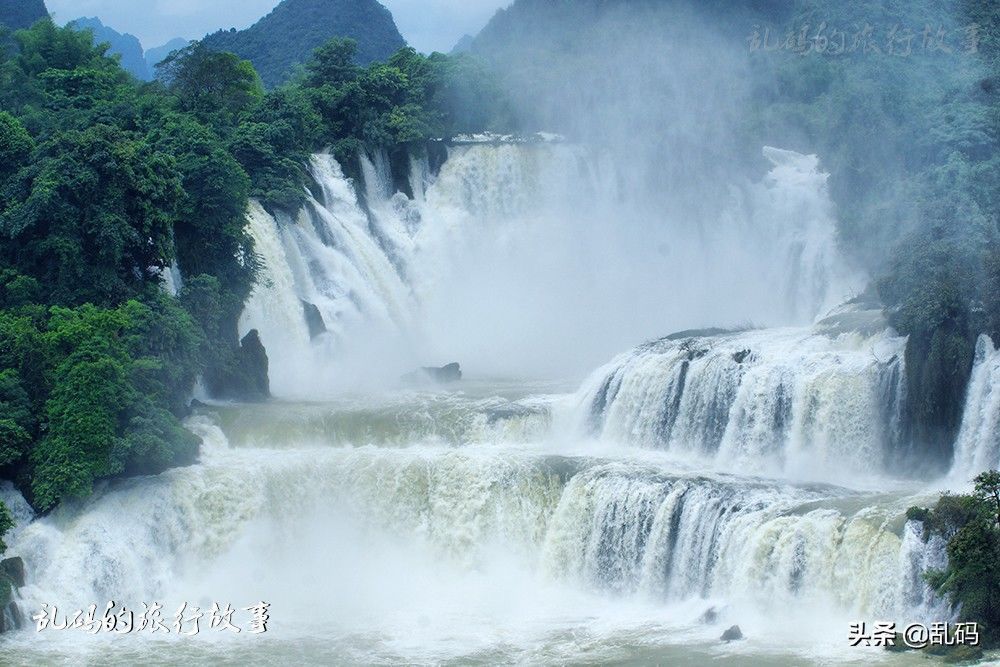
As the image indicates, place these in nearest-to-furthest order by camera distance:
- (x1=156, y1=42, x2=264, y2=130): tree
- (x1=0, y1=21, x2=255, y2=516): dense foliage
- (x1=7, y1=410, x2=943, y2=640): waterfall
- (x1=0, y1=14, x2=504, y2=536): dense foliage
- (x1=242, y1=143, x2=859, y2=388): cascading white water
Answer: (x1=7, y1=410, x2=943, y2=640): waterfall < (x1=0, y1=21, x2=255, y2=516): dense foliage < (x1=0, y1=14, x2=504, y2=536): dense foliage < (x1=242, y1=143, x2=859, y2=388): cascading white water < (x1=156, y1=42, x2=264, y2=130): tree

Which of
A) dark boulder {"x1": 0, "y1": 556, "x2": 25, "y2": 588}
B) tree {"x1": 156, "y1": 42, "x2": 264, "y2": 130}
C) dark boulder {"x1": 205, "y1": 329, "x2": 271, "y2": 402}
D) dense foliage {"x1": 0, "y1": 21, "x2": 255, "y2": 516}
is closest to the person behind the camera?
dark boulder {"x1": 0, "y1": 556, "x2": 25, "y2": 588}

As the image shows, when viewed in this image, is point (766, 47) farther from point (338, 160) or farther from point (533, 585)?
point (533, 585)

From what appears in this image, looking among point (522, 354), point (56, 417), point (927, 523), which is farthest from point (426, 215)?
point (927, 523)

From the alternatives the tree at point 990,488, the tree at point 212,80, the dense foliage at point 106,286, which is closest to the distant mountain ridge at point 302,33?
the tree at point 212,80

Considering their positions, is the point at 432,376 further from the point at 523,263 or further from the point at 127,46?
the point at 127,46

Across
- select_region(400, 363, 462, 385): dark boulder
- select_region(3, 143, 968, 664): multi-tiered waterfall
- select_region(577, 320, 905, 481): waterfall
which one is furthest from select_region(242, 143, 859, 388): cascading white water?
select_region(577, 320, 905, 481): waterfall

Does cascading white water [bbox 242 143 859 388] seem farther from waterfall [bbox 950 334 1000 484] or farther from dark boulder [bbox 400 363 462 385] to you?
waterfall [bbox 950 334 1000 484]

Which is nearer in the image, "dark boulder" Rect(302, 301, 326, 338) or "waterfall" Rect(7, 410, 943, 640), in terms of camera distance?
"waterfall" Rect(7, 410, 943, 640)

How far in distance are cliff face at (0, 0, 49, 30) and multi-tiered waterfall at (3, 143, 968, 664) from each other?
1373 inches

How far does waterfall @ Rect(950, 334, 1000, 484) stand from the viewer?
2497 cm

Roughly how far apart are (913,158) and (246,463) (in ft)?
62.7

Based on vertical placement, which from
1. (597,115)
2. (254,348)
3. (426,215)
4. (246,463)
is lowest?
(246,463)

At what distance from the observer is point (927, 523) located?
21.8 meters

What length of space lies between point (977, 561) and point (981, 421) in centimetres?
514
